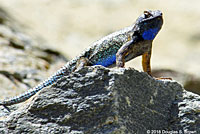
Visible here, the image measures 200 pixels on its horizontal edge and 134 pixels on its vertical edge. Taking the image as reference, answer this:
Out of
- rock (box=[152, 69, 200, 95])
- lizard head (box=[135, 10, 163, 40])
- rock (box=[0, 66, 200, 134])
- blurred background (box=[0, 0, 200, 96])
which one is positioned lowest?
rock (box=[0, 66, 200, 134])

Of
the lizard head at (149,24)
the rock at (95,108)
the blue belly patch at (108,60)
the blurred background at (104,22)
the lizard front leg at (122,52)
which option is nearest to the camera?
the rock at (95,108)

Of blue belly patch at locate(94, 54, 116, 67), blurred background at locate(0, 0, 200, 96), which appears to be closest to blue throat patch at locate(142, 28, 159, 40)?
blue belly patch at locate(94, 54, 116, 67)

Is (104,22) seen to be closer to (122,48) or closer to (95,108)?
(122,48)

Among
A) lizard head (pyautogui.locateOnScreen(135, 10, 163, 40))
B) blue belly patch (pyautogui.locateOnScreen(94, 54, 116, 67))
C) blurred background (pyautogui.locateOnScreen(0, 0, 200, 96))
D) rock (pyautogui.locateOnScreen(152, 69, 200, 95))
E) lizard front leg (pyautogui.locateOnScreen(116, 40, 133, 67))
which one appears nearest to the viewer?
lizard front leg (pyautogui.locateOnScreen(116, 40, 133, 67))

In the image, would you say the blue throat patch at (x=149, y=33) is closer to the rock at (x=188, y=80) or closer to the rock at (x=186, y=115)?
the rock at (x=186, y=115)

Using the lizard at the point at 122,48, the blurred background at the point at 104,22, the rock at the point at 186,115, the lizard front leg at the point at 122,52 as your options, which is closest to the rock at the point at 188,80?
the blurred background at the point at 104,22

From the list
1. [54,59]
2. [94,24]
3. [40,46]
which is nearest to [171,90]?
[54,59]

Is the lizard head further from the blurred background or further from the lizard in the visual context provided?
the blurred background
